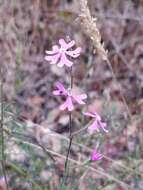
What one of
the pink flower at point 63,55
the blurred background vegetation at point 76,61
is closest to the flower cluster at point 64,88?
the pink flower at point 63,55

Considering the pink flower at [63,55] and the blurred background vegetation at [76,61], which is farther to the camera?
the blurred background vegetation at [76,61]

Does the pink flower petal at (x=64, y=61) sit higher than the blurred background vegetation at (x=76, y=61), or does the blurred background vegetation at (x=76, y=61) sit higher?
the pink flower petal at (x=64, y=61)

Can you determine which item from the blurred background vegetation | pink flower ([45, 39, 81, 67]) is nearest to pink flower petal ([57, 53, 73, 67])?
pink flower ([45, 39, 81, 67])

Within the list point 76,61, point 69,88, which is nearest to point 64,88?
point 69,88

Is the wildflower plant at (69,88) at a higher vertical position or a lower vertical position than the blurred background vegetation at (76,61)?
higher

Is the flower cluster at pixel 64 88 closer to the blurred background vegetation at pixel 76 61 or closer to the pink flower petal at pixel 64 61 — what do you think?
Result: the pink flower petal at pixel 64 61

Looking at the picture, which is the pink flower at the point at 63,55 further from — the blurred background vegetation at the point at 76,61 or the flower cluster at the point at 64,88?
the blurred background vegetation at the point at 76,61

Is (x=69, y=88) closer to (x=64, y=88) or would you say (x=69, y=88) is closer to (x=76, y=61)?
(x=64, y=88)

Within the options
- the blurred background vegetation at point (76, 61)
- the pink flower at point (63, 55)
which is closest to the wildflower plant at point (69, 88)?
the pink flower at point (63, 55)

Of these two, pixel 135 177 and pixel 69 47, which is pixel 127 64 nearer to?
pixel 135 177

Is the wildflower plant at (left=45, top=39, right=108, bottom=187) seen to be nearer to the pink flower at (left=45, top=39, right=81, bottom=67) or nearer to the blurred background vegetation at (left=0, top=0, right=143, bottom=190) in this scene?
the pink flower at (left=45, top=39, right=81, bottom=67)

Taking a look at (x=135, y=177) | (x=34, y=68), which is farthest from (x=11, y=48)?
(x=135, y=177)
